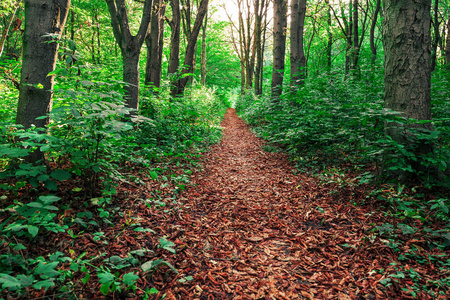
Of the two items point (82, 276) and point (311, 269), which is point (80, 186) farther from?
point (311, 269)

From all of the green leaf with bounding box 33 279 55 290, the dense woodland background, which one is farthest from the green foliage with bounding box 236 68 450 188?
the green leaf with bounding box 33 279 55 290

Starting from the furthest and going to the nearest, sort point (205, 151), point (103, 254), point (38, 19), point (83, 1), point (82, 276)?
point (83, 1) → point (205, 151) → point (38, 19) → point (103, 254) → point (82, 276)

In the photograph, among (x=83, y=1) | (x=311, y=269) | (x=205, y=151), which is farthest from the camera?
(x=83, y=1)

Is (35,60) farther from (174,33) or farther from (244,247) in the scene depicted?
(174,33)

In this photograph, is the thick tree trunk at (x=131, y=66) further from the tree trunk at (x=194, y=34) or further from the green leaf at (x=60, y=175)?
the tree trunk at (x=194, y=34)

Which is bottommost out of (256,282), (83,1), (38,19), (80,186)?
(256,282)

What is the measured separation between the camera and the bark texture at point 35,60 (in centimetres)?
264

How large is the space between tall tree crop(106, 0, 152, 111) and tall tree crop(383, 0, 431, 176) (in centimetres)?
452

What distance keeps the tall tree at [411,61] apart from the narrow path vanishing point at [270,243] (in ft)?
5.20

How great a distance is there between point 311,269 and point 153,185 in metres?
2.46

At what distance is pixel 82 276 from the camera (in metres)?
1.73

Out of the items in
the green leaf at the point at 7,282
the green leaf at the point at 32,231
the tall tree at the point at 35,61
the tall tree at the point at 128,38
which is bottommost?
the green leaf at the point at 7,282

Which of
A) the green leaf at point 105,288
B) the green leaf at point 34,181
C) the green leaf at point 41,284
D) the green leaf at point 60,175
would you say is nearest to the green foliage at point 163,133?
the green leaf at point 60,175

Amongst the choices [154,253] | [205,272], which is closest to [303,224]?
[205,272]
